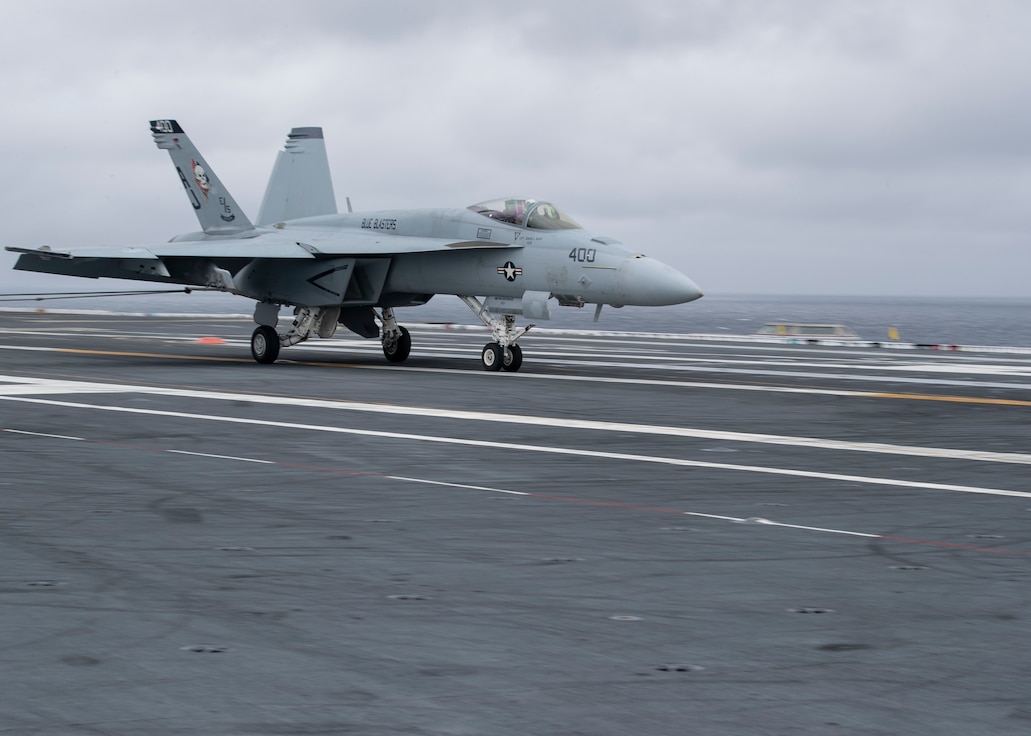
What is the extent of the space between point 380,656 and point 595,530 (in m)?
2.85

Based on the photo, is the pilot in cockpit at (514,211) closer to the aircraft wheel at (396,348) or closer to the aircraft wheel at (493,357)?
the aircraft wheel at (493,357)

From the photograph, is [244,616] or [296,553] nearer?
[244,616]

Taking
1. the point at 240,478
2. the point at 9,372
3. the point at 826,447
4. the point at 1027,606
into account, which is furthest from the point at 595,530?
the point at 9,372

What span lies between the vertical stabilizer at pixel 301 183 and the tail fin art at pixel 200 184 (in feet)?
2.75

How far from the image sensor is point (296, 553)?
6.64m

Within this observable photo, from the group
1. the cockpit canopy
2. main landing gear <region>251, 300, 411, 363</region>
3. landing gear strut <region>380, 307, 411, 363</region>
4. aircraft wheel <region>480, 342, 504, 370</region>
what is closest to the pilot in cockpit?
the cockpit canopy

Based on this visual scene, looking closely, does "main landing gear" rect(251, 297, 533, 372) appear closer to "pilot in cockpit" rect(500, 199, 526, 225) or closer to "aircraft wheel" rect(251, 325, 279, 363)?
"aircraft wheel" rect(251, 325, 279, 363)

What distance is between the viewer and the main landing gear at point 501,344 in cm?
2120

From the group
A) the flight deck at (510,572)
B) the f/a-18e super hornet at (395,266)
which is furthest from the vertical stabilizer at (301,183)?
the flight deck at (510,572)

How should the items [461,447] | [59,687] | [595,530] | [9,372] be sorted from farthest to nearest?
[9,372], [461,447], [595,530], [59,687]

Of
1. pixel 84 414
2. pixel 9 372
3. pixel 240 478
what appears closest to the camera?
pixel 240 478

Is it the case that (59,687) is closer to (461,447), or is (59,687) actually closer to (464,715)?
(464,715)

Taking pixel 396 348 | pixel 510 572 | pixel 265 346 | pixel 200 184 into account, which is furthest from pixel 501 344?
pixel 510 572

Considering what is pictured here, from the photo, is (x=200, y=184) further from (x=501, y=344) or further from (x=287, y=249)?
(x=501, y=344)
